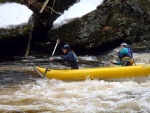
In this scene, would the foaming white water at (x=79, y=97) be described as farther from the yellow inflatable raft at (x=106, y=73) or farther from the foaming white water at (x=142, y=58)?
the foaming white water at (x=142, y=58)

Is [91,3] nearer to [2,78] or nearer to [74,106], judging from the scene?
[2,78]

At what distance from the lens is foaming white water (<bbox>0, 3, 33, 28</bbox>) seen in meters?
13.5

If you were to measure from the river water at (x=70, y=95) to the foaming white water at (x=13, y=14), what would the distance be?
3369 mm

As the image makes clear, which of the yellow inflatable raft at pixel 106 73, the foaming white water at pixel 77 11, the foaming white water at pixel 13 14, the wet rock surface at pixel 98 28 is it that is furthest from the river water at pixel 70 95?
the foaming white water at pixel 77 11

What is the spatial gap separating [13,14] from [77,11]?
10.2 feet

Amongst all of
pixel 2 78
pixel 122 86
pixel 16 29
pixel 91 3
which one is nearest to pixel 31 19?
pixel 16 29

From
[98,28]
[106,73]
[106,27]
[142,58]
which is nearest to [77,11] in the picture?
[98,28]

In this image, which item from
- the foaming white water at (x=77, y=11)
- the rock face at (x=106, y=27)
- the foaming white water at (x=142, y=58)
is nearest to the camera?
the foaming white water at (x=142, y=58)

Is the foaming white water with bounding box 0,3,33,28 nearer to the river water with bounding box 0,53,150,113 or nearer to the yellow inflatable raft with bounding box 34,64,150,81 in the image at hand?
the river water with bounding box 0,53,150,113

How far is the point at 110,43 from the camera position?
14.3 meters

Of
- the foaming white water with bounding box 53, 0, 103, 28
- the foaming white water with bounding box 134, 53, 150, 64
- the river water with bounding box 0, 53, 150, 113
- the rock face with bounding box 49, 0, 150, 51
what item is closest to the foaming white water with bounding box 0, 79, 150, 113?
the river water with bounding box 0, 53, 150, 113

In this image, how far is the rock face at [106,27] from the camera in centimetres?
1398

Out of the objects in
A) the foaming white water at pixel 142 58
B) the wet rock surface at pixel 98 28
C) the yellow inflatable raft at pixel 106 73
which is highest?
the wet rock surface at pixel 98 28

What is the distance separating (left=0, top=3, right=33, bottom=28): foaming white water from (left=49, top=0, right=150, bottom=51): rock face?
55.7 inches
